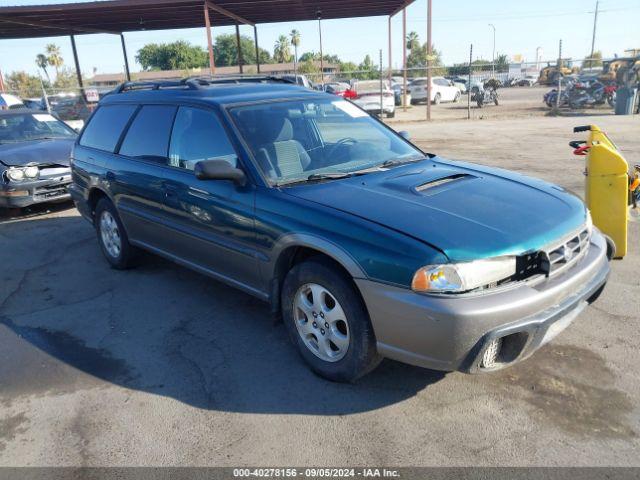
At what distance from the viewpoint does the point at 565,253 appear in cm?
294

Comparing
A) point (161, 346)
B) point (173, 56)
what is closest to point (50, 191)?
point (161, 346)

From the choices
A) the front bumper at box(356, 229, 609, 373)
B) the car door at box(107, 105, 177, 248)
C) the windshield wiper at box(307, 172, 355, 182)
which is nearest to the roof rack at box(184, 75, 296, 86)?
the car door at box(107, 105, 177, 248)

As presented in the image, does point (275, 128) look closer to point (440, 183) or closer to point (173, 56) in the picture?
point (440, 183)

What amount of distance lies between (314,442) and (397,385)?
0.71 meters

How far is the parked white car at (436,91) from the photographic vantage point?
1232 inches

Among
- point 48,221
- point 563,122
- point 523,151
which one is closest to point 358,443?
point 48,221

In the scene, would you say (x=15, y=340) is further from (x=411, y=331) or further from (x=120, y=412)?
(x=411, y=331)

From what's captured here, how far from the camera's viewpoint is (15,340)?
4.14 m

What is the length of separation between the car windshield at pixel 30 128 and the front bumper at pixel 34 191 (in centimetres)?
141

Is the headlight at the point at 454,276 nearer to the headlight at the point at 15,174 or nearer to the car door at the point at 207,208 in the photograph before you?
the car door at the point at 207,208

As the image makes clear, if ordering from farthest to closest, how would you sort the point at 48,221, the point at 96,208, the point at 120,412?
1. the point at 48,221
2. the point at 96,208
3. the point at 120,412

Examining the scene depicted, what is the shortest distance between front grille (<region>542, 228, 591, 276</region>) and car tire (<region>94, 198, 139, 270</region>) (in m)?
3.97

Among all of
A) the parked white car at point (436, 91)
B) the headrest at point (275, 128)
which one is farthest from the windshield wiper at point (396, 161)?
the parked white car at point (436, 91)

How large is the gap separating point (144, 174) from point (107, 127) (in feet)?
3.95
